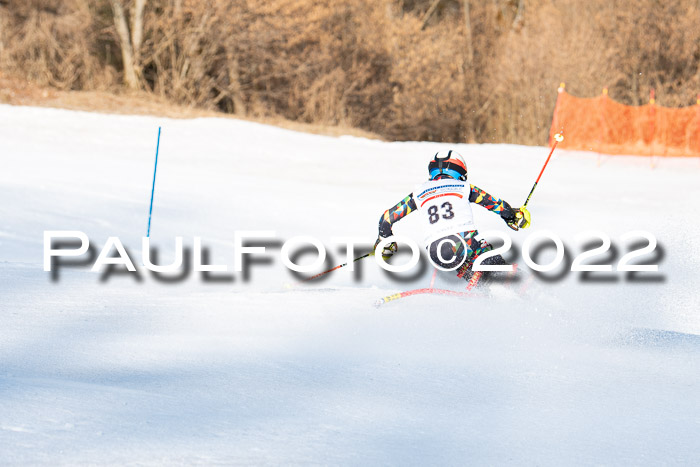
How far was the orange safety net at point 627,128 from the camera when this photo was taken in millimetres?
21000

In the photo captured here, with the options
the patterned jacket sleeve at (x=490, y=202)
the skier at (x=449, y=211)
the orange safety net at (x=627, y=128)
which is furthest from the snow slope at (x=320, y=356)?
the orange safety net at (x=627, y=128)

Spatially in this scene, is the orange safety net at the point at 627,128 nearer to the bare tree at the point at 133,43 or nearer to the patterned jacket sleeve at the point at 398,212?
the patterned jacket sleeve at the point at 398,212

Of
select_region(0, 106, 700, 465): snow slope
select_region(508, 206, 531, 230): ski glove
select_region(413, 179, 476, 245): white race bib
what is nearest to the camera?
select_region(0, 106, 700, 465): snow slope

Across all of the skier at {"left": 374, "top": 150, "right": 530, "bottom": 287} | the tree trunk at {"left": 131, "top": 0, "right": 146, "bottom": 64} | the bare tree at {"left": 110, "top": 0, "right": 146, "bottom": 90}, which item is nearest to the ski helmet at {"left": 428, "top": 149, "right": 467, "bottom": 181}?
the skier at {"left": 374, "top": 150, "right": 530, "bottom": 287}

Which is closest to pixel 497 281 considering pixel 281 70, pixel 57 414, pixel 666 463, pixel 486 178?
pixel 666 463

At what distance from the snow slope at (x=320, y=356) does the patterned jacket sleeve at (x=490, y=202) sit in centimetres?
52

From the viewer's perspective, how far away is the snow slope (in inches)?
164

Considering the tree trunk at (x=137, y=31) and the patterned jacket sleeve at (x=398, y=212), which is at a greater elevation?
the tree trunk at (x=137, y=31)

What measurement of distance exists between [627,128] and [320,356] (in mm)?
17681

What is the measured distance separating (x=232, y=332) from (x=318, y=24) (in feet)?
88.3

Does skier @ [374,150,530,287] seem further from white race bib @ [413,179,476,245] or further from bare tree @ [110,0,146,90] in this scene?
bare tree @ [110,0,146,90]

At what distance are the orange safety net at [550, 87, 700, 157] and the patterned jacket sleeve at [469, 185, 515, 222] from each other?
517 inches

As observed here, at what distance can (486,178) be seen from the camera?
17.3 metres

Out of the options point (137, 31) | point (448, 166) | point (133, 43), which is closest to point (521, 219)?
point (448, 166)
